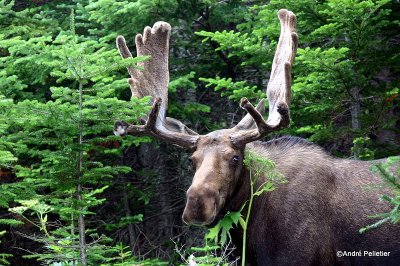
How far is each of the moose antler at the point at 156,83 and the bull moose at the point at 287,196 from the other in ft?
0.07

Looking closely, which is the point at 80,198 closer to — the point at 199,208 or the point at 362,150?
the point at 199,208

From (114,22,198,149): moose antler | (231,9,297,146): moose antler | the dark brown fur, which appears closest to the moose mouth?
the dark brown fur

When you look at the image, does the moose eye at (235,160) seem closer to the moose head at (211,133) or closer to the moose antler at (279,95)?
the moose head at (211,133)

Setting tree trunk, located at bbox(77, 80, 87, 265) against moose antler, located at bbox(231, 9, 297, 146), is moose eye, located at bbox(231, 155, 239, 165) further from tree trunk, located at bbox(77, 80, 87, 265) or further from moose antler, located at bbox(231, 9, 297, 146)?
tree trunk, located at bbox(77, 80, 87, 265)

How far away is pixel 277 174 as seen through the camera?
24.8 feet

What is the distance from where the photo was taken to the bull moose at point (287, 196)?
7.54 meters

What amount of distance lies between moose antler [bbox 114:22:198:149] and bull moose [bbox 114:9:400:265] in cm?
2

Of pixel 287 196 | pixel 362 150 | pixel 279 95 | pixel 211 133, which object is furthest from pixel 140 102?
pixel 362 150

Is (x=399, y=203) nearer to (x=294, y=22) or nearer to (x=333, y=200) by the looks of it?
(x=333, y=200)

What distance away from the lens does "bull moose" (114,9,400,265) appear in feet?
24.7

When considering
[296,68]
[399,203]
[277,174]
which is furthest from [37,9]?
[399,203]

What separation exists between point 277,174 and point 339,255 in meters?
0.92

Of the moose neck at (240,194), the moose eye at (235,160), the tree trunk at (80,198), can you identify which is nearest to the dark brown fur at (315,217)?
the moose neck at (240,194)

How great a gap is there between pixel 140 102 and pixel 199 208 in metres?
1.28
